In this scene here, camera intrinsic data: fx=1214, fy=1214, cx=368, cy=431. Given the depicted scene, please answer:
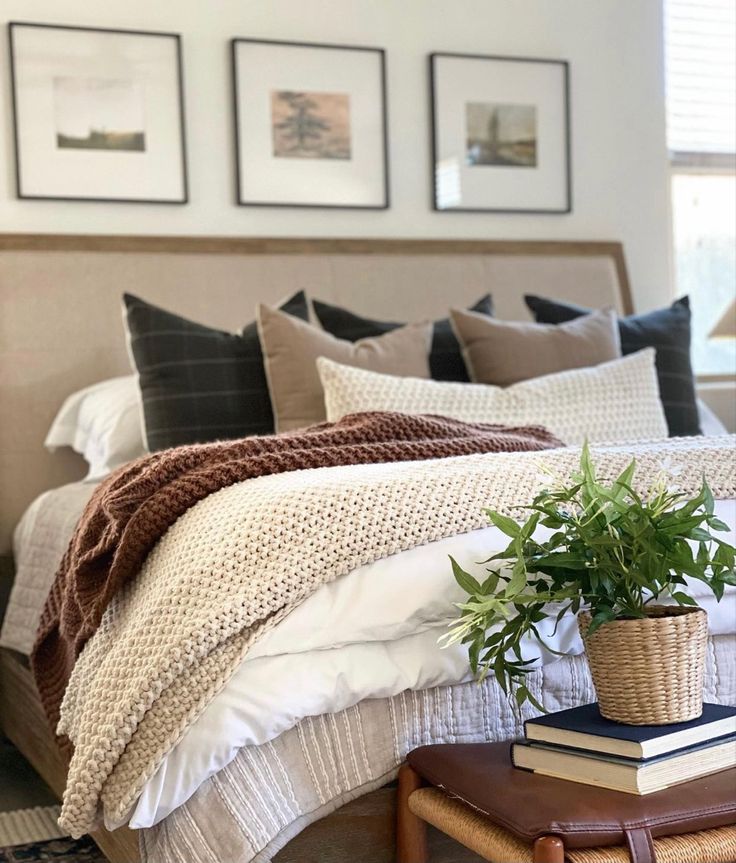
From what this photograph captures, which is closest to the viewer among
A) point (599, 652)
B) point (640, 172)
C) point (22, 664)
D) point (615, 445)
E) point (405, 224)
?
point (599, 652)

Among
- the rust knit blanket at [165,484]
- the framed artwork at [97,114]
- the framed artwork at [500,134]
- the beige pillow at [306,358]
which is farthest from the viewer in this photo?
the framed artwork at [500,134]

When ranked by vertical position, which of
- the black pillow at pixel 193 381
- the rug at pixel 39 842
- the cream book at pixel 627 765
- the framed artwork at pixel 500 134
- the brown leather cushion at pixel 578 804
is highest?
the framed artwork at pixel 500 134

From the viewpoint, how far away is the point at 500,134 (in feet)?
13.1

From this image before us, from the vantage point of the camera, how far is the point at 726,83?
4285 millimetres

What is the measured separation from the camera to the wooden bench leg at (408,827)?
164 cm

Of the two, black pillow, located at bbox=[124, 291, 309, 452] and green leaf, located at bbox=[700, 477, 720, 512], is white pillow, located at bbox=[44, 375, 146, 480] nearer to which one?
black pillow, located at bbox=[124, 291, 309, 452]

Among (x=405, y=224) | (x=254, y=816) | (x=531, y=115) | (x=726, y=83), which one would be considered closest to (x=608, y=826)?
(x=254, y=816)

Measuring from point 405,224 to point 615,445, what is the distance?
184cm

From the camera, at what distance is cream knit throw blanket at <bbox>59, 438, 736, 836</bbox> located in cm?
159

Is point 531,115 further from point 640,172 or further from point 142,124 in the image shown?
point 142,124

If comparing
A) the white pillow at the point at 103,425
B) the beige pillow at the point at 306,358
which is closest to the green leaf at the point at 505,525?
the beige pillow at the point at 306,358

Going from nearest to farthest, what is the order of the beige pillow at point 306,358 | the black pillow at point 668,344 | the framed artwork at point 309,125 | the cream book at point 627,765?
the cream book at point 627,765 → the beige pillow at point 306,358 → the black pillow at point 668,344 → the framed artwork at point 309,125

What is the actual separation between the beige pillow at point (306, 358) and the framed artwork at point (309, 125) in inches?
33.1

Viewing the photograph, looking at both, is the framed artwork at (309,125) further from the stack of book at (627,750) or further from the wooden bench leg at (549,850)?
the wooden bench leg at (549,850)
